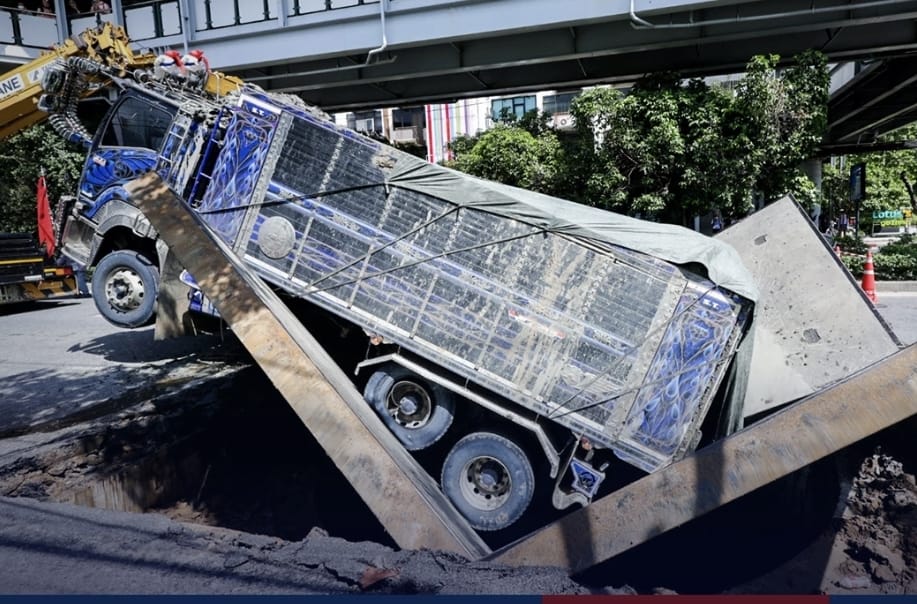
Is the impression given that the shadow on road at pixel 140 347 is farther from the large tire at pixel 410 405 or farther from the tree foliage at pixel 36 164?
the tree foliage at pixel 36 164

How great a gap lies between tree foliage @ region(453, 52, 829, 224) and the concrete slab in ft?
18.7

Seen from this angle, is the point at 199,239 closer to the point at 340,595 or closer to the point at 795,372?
the point at 340,595

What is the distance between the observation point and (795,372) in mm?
4988

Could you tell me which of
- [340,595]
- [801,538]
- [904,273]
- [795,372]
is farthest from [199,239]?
[904,273]

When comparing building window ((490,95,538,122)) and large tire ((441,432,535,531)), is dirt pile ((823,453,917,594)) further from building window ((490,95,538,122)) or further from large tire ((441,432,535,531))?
building window ((490,95,538,122))

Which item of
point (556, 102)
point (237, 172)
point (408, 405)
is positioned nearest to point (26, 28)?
point (237, 172)

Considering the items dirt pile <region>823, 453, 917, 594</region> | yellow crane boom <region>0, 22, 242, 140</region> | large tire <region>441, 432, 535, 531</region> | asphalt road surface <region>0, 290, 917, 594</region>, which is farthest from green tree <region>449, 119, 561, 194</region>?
asphalt road surface <region>0, 290, 917, 594</region>

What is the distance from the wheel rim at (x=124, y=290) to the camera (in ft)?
21.5

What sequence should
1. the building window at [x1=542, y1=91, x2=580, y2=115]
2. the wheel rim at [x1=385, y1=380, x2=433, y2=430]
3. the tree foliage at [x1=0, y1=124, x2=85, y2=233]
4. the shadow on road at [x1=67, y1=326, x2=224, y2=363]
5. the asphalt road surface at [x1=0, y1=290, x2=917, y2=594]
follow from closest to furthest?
1. the asphalt road surface at [x1=0, y1=290, x2=917, y2=594]
2. the wheel rim at [x1=385, y1=380, x2=433, y2=430]
3. the shadow on road at [x1=67, y1=326, x2=224, y2=363]
4. the tree foliage at [x1=0, y1=124, x2=85, y2=233]
5. the building window at [x1=542, y1=91, x2=580, y2=115]

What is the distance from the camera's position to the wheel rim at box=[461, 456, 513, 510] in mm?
4656

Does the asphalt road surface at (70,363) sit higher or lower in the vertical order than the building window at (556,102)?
lower

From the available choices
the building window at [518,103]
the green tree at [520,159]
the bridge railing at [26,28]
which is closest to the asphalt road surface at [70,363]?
the green tree at [520,159]

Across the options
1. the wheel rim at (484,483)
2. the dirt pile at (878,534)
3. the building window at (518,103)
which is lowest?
the dirt pile at (878,534)

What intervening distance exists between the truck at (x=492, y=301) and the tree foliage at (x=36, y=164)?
12.8m
